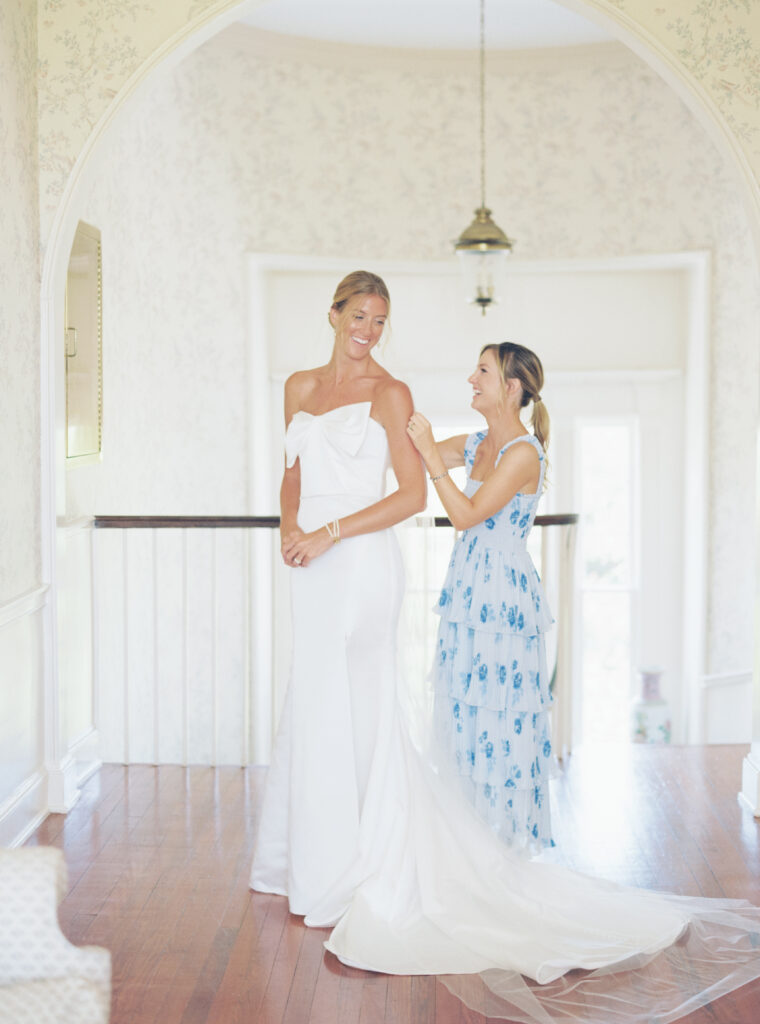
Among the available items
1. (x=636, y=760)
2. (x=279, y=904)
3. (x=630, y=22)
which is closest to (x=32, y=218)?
(x=630, y=22)

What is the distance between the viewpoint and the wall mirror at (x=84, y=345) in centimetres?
445

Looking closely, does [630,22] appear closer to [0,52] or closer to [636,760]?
[0,52]

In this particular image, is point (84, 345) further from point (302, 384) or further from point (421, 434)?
point (421, 434)

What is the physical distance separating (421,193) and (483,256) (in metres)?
2.00

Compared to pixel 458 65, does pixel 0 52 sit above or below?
below

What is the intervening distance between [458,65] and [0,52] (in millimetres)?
3566

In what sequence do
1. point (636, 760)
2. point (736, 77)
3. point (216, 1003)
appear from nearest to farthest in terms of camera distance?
point (216, 1003)
point (736, 77)
point (636, 760)

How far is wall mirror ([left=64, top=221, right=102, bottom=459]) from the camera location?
4.45 meters

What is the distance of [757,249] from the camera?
12.8 ft

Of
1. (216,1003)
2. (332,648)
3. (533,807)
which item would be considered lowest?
(216,1003)

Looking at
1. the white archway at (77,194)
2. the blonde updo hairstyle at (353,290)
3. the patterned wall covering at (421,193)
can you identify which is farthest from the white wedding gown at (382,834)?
the patterned wall covering at (421,193)

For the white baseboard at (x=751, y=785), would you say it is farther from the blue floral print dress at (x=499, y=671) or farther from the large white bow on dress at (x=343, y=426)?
the large white bow on dress at (x=343, y=426)

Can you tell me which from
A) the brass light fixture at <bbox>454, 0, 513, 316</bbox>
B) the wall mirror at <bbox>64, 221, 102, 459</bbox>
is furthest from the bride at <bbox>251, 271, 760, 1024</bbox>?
the brass light fixture at <bbox>454, 0, 513, 316</bbox>

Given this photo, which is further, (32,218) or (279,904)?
(32,218)
